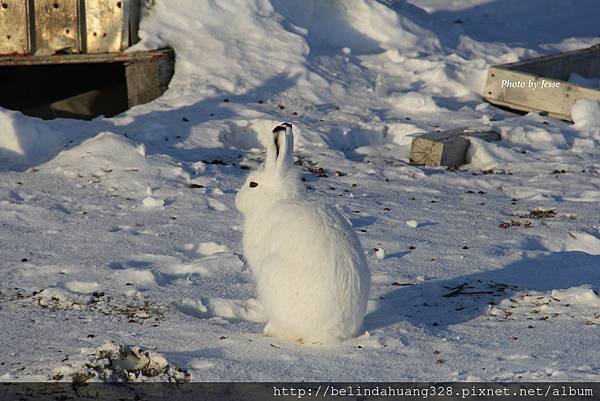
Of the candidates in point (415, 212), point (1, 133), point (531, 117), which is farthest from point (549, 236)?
point (1, 133)

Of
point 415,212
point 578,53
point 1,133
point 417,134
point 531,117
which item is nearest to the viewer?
point 415,212

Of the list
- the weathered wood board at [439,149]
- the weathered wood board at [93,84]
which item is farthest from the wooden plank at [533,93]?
the weathered wood board at [93,84]

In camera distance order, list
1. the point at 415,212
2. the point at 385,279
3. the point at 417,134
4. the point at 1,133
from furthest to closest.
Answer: the point at 417,134 → the point at 1,133 → the point at 415,212 → the point at 385,279

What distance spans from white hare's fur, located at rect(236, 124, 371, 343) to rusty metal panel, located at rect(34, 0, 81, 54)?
5.82 m

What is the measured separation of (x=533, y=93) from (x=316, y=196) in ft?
12.3

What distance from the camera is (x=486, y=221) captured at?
7.32m

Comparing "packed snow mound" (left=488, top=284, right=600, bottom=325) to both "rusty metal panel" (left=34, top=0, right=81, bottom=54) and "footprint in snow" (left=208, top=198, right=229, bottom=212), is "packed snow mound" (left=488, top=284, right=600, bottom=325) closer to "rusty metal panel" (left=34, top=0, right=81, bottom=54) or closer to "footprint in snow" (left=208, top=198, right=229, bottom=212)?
"footprint in snow" (left=208, top=198, right=229, bottom=212)

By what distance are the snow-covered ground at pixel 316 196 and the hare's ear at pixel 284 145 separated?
2.82 feet

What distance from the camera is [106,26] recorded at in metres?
10.1

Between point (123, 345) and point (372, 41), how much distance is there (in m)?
7.48

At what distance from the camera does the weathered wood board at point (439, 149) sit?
8.73m

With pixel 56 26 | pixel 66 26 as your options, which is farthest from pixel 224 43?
pixel 56 26

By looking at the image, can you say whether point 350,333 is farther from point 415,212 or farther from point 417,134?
point 417,134

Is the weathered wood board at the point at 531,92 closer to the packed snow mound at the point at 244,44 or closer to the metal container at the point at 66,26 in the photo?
the packed snow mound at the point at 244,44
